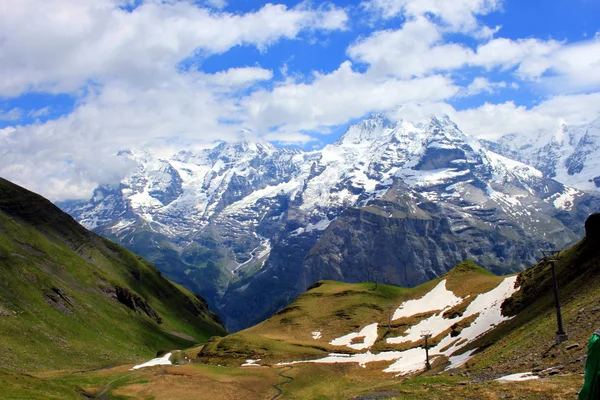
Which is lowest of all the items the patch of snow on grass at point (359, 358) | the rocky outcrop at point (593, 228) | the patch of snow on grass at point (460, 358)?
the patch of snow on grass at point (359, 358)

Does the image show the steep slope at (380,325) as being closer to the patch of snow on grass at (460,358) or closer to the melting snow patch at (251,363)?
the patch of snow on grass at (460,358)

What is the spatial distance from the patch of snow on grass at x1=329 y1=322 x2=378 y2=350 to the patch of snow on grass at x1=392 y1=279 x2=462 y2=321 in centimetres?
701

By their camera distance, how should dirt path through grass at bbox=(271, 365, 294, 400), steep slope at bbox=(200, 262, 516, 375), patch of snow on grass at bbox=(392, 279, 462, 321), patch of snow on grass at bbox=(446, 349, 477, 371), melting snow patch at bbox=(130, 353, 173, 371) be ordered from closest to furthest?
1. patch of snow on grass at bbox=(446, 349, 477, 371)
2. dirt path through grass at bbox=(271, 365, 294, 400)
3. melting snow patch at bbox=(130, 353, 173, 371)
4. steep slope at bbox=(200, 262, 516, 375)
5. patch of snow on grass at bbox=(392, 279, 462, 321)

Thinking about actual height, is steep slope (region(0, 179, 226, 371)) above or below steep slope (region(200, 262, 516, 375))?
above

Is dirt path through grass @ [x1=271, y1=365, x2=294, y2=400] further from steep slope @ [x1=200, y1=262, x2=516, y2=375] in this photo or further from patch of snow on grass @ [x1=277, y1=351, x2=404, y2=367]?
steep slope @ [x1=200, y1=262, x2=516, y2=375]

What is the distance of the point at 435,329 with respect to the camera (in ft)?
356

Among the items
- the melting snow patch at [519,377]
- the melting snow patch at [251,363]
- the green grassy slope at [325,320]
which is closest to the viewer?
the melting snow patch at [519,377]

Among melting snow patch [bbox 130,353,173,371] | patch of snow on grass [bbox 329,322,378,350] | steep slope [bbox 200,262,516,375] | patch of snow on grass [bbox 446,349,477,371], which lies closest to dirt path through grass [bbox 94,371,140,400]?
melting snow patch [bbox 130,353,173,371]

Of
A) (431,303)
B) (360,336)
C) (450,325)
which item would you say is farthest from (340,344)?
(431,303)

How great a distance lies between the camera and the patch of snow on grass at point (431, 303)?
405 ft

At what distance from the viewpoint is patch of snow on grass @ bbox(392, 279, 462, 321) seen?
405 feet

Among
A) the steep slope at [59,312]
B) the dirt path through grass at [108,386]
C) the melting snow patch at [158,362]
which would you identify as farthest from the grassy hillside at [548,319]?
the steep slope at [59,312]

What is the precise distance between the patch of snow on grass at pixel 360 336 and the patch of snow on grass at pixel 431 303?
701 centimetres

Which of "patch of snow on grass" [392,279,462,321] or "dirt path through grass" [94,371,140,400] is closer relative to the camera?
"dirt path through grass" [94,371,140,400]
